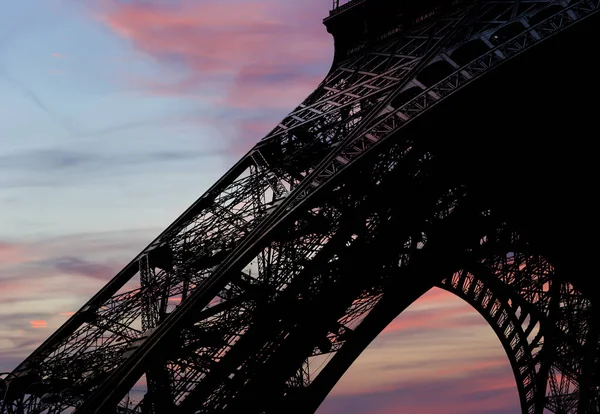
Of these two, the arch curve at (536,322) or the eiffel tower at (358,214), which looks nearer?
the eiffel tower at (358,214)

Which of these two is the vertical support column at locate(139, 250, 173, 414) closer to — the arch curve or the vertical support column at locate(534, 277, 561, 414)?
the arch curve

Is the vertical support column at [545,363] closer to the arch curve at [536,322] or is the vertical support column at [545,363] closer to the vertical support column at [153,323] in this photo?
the arch curve at [536,322]

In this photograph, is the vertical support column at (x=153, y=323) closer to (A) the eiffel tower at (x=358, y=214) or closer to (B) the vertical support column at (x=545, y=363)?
(A) the eiffel tower at (x=358, y=214)

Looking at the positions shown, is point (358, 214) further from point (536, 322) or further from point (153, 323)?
point (536, 322)

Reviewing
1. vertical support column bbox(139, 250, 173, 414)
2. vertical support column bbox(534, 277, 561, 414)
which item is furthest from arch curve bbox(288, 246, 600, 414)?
vertical support column bbox(139, 250, 173, 414)

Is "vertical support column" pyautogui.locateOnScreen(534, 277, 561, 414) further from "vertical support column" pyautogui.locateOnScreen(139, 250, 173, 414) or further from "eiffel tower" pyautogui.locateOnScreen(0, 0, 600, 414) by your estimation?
"vertical support column" pyautogui.locateOnScreen(139, 250, 173, 414)

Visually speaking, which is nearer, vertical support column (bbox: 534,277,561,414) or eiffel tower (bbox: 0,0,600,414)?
eiffel tower (bbox: 0,0,600,414)

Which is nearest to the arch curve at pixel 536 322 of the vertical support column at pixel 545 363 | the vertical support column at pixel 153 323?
the vertical support column at pixel 545 363

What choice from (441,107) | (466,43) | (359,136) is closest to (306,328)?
(359,136)

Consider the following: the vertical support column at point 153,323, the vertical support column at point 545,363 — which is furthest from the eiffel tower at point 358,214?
the vertical support column at point 545,363
